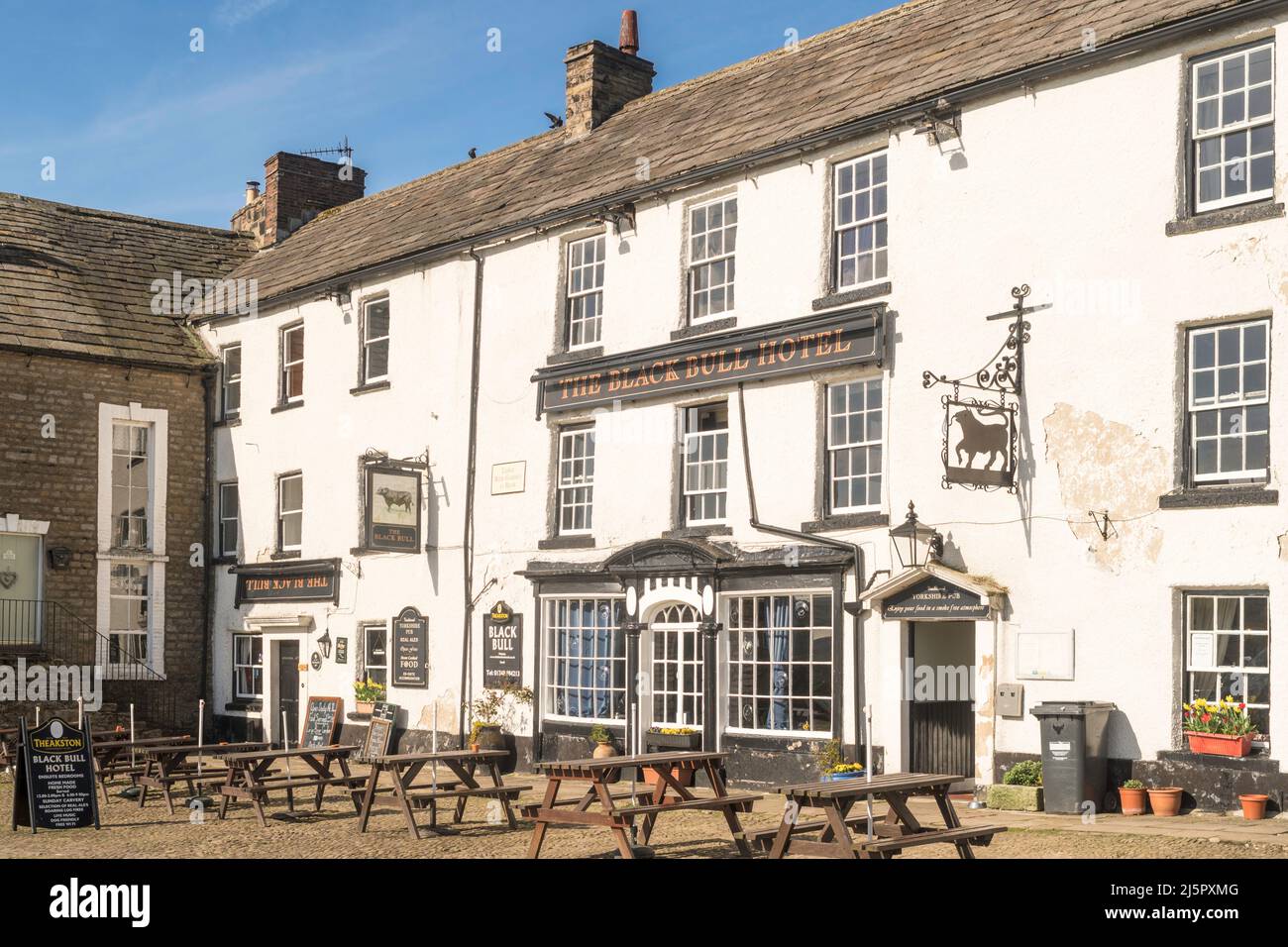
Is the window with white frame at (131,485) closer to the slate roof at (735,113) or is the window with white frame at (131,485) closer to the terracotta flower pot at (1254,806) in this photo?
the slate roof at (735,113)

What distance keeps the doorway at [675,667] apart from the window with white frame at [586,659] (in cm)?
42

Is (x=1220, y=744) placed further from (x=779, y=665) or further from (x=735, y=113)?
(x=735, y=113)

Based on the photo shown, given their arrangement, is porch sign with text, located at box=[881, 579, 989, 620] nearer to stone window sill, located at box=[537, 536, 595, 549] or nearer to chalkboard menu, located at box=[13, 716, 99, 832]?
stone window sill, located at box=[537, 536, 595, 549]

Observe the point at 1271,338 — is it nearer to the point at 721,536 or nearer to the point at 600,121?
the point at 721,536

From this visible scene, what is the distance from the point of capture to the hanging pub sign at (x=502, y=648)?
2084cm

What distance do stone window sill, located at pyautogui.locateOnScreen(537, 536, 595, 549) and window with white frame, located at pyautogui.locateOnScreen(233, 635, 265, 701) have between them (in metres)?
7.83

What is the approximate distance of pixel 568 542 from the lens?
66.8 ft

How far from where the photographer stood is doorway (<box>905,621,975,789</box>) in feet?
53.2

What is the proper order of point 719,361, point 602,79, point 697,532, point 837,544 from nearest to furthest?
point 837,544, point 719,361, point 697,532, point 602,79

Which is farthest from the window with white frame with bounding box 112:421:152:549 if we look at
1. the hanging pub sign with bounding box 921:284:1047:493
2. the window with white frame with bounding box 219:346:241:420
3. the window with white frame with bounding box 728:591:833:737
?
the hanging pub sign with bounding box 921:284:1047:493

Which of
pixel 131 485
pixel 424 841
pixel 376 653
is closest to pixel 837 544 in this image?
pixel 424 841

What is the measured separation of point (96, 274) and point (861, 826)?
68.5ft

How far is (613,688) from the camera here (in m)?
19.5
